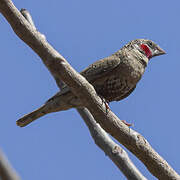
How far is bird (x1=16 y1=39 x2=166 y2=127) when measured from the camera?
553cm

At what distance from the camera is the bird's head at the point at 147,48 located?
6684mm

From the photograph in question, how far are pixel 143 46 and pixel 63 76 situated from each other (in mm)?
3458

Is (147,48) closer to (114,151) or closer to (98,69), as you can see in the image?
(98,69)

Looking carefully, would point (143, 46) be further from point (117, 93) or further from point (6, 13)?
point (6, 13)

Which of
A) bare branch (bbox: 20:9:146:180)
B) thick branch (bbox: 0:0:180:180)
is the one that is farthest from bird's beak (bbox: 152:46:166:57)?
thick branch (bbox: 0:0:180:180)

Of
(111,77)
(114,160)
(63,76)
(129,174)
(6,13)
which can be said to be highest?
(6,13)

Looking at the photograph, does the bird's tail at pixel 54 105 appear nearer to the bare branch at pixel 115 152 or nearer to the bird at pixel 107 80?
the bird at pixel 107 80

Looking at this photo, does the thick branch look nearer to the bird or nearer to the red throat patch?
the bird

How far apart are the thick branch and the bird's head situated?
2840 mm

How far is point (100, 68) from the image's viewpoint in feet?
18.5

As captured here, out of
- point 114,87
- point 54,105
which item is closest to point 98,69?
point 114,87

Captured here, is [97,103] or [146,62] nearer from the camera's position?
[97,103]

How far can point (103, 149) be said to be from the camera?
5371 millimetres

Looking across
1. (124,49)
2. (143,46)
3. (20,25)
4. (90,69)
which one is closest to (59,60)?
(20,25)
